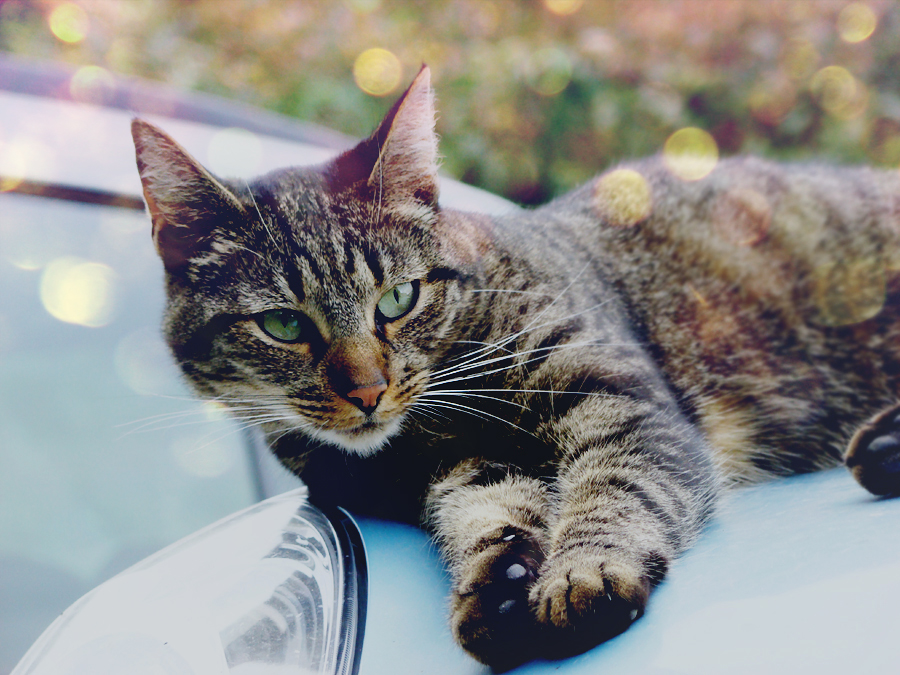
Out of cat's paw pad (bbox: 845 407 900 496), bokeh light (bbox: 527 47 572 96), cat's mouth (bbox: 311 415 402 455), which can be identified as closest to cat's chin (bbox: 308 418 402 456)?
cat's mouth (bbox: 311 415 402 455)

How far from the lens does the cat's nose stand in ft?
2.65

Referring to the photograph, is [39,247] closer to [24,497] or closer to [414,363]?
[24,497]

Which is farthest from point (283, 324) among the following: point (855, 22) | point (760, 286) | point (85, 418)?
point (855, 22)

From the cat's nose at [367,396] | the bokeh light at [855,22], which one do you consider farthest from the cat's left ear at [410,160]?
the bokeh light at [855,22]

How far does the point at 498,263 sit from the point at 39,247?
0.75 m

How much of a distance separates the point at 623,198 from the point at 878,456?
81 cm

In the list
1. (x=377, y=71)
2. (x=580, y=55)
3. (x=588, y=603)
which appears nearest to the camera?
(x=588, y=603)

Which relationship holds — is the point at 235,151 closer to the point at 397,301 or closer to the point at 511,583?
the point at 397,301

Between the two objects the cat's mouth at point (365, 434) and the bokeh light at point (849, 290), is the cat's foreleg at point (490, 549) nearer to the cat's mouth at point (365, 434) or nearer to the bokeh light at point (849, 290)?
the cat's mouth at point (365, 434)

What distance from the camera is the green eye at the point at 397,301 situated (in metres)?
0.89

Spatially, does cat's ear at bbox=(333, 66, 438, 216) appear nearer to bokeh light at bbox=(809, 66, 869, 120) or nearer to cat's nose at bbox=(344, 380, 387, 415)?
cat's nose at bbox=(344, 380, 387, 415)

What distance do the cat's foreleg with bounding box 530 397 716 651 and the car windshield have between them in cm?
51

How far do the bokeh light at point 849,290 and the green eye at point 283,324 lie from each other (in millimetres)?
1023

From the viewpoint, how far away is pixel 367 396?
2.65 feet
